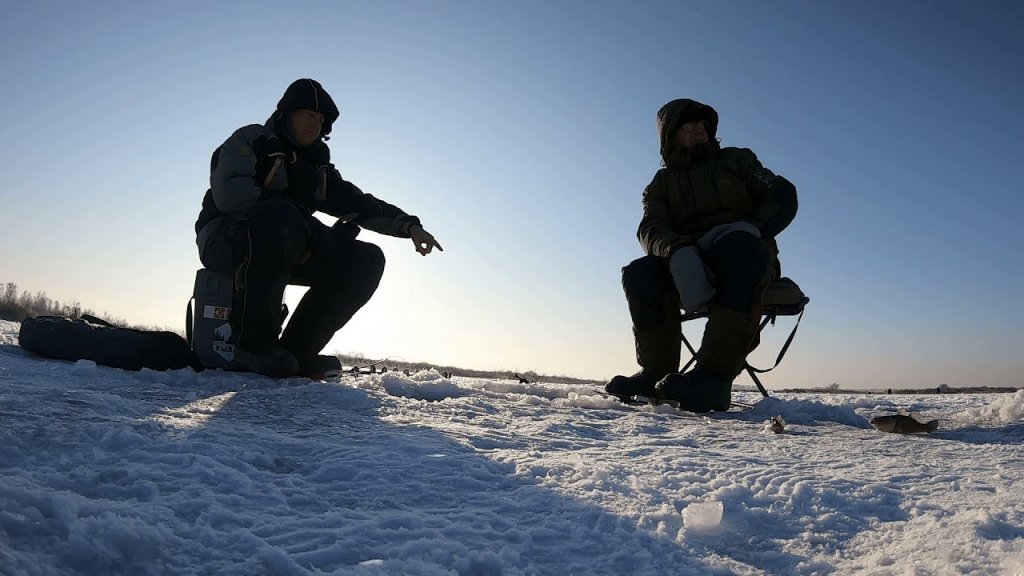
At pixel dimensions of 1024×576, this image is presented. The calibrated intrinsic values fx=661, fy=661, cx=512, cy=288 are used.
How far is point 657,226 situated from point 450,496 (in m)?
2.74

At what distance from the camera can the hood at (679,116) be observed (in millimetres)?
3975

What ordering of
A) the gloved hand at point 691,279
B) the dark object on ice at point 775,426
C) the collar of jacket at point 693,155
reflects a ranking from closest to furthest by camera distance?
1. the dark object on ice at point 775,426
2. the gloved hand at point 691,279
3. the collar of jacket at point 693,155

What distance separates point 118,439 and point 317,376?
7.13ft

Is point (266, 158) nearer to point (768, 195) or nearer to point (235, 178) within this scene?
point (235, 178)

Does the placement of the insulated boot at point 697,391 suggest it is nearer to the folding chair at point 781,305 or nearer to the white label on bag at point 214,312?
the folding chair at point 781,305

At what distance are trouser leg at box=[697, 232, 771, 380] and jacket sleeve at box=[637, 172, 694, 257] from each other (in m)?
0.33

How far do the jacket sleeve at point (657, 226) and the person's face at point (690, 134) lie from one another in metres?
0.23

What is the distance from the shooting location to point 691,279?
11.1 feet

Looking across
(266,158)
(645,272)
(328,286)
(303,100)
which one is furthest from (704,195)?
(266,158)

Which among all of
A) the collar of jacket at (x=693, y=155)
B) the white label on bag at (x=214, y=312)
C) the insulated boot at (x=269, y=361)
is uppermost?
the collar of jacket at (x=693, y=155)

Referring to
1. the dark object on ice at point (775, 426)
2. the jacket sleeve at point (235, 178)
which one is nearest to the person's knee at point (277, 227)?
the jacket sleeve at point (235, 178)

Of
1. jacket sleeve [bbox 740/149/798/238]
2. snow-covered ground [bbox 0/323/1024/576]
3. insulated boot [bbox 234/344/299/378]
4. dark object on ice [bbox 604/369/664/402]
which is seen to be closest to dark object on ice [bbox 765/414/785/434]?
snow-covered ground [bbox 0/323/1024/576]

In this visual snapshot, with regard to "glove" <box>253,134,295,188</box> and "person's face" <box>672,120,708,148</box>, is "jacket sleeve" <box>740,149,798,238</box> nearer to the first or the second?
"person's face" <box>672,120,708,148</box>

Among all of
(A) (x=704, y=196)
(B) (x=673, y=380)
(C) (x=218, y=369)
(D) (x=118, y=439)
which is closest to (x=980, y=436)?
(B) (x=673, y=380)
